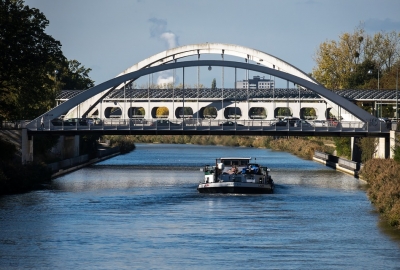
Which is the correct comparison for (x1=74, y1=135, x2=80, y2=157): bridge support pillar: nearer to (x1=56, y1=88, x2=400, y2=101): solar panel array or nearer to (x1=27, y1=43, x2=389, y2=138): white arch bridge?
Result: (x1=27, y1=43, x2=389, y2=138): white arch bridge

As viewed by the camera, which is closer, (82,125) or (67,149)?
(82,125)

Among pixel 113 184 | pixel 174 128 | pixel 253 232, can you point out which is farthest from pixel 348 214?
pixel 174 128

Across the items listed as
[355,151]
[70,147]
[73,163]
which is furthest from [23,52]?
[355,151]

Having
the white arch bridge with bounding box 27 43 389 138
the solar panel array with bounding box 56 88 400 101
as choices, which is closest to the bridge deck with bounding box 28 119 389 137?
the white arch bridge with bounding box 27 43 389 138

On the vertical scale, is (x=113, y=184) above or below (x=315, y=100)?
below

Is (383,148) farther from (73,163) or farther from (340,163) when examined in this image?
(73,163)

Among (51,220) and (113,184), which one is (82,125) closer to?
(113,184)

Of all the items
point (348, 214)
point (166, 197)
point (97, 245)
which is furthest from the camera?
point (166, 197)

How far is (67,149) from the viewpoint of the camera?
97.1 m

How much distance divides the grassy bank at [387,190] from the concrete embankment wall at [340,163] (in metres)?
12.6

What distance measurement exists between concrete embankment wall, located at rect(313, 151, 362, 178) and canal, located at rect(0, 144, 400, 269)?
10.9 meters

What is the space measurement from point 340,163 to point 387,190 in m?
39.8

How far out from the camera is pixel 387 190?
50.1 metres

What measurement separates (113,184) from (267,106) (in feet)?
134
